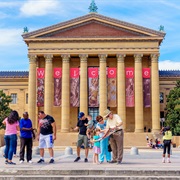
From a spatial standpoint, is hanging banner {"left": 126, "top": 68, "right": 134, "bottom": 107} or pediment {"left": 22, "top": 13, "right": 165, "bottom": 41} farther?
pediment {"left": 22, "top": 13, "right": 165, "bottom": 41}

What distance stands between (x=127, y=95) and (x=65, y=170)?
45.1m

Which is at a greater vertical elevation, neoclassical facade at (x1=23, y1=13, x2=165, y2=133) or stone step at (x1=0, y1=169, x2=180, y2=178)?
neoclassical facade at (x1=23, y1=13, x2=165, y2=133)

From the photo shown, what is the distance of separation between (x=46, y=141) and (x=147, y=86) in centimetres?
4294

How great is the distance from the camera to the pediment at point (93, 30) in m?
58.0

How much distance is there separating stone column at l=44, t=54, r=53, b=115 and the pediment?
3759 millimetres

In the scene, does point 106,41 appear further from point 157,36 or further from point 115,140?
point 115,140

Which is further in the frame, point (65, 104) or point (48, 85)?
point (48, 85)

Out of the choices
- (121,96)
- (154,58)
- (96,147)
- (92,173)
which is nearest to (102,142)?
(96,147)

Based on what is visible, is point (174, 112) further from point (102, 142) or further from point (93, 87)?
point (102, 142)

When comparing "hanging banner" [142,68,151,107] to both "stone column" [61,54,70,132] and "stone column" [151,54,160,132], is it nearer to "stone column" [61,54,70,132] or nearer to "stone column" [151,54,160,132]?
"stone column" [151,54,160,132]

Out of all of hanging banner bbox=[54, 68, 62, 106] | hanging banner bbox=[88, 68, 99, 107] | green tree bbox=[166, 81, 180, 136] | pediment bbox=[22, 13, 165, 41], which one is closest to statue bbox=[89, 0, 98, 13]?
pediment bbox=[22, 13, 165, 41]

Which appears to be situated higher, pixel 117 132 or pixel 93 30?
pixel 93 30

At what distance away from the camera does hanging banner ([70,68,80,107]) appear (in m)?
57.0

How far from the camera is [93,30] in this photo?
58969 millimetres
